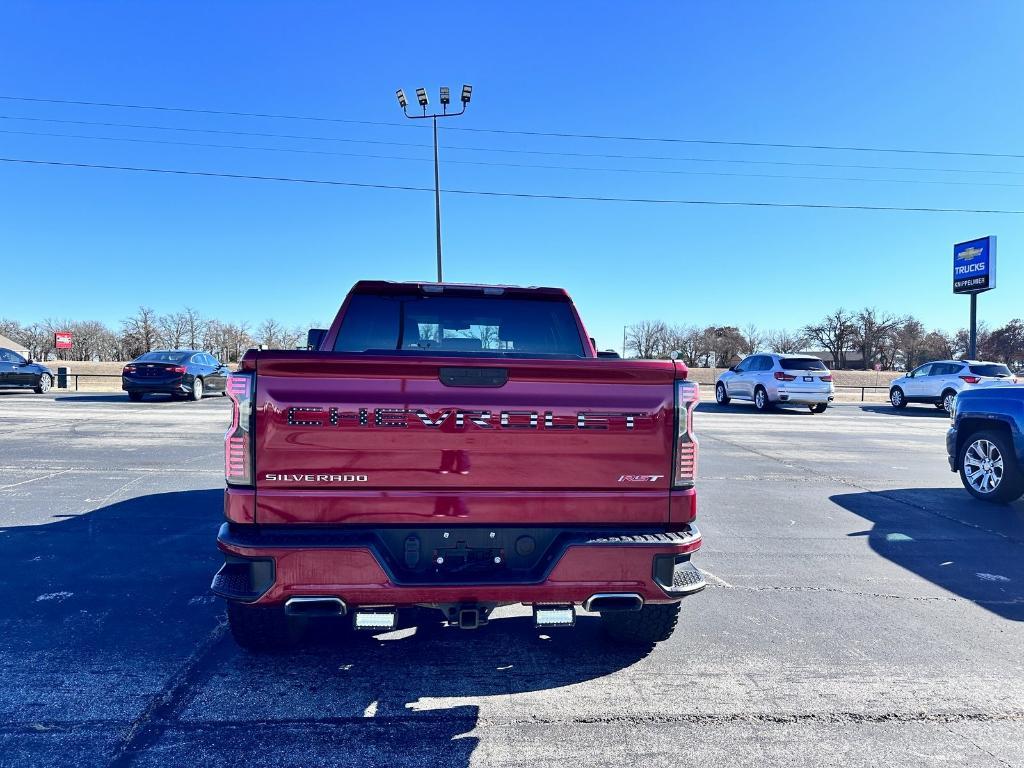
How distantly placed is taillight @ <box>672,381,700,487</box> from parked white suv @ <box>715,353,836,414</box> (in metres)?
16.6

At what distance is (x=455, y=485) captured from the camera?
8.55 ft

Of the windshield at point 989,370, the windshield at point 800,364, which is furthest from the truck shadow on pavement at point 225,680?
the windshield at point 989,370

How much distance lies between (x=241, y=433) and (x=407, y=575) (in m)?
0.91

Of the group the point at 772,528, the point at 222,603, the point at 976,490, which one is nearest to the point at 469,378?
the point at 222,603

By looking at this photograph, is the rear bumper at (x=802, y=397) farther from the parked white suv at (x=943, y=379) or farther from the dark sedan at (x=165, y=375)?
the dark sedan at (x=165, y=375)

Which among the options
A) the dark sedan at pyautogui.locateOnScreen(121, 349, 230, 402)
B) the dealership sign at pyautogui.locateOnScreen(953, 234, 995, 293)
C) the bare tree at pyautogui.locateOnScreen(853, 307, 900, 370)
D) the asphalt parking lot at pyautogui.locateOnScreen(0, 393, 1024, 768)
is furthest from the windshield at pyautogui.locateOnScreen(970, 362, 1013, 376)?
the bare tree at pyautogui.locateOnScreen(853, 307, 900, 370)

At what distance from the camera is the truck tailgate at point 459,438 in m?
2.52

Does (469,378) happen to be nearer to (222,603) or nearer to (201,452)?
(222,603)

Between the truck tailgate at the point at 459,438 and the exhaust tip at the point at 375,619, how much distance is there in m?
0.39

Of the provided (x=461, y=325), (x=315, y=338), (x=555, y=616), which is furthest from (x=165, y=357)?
(x=555, y=616)

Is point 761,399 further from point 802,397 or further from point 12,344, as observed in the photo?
point 12,344

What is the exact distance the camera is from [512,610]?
3.89m

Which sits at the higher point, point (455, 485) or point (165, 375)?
point (165, 375)

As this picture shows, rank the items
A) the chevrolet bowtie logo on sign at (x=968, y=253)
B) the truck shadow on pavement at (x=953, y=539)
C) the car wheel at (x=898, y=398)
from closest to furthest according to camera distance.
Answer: the truck shadow on pavement at (x=953, y=539)
the car wheel at (x=898, y=398)
the chevrolet bowtie logo on sign at (x=968, y=253)
